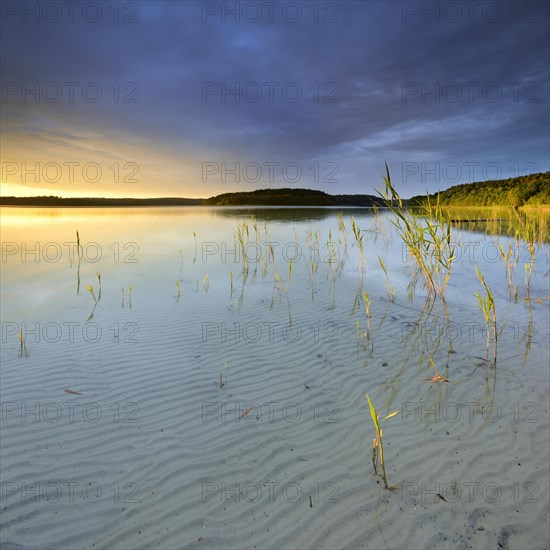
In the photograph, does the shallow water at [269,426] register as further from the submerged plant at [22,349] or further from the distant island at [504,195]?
the distant island at [504,195]

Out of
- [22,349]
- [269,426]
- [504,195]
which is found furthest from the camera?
[504,195]

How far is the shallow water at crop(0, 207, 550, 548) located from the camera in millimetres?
2100

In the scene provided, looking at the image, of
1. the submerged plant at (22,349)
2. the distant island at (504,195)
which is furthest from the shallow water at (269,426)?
the distant island at (504,195)

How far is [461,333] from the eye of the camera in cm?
505

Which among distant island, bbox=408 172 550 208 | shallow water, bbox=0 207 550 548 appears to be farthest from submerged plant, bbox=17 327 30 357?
distant island, bbox=408 172 550 208

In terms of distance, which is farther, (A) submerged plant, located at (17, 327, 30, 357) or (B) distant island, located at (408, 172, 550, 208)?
(B) distant island, located at (408, 172, 550, 208)

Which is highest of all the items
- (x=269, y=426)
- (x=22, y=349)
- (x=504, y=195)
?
(x=504, y=195)

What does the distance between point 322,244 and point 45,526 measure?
45.8ft

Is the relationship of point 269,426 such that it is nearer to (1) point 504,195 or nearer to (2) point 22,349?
(2) point 22,349

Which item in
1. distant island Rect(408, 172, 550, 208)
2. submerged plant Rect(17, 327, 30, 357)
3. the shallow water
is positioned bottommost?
the shallow water

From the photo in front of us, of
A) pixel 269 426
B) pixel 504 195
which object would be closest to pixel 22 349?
pixel 269 426

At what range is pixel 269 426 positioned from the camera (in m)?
3.01

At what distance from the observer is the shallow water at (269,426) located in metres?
2.10

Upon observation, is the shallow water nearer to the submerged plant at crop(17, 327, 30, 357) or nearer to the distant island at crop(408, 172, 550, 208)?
the submerged plant at crop(17, 327, 30, 357)
